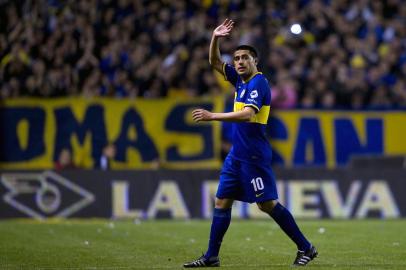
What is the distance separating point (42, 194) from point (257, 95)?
9278 millimetres

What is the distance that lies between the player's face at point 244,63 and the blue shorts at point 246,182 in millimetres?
885

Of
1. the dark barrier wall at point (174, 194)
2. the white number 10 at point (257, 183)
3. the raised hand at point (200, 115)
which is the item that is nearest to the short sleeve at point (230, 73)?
the white number 10 at point (257, 183)

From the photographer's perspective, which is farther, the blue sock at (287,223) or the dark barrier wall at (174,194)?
the dark barrier wall at (174,194)

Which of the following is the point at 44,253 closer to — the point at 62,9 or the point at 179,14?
the point at 62,9

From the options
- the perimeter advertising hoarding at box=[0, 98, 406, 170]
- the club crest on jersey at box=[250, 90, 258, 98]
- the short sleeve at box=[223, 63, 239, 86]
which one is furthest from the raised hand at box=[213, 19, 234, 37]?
the perimeter advertising hoarding at box=[0, 98, 406, 170]

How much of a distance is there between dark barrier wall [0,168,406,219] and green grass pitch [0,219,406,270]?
0.51m

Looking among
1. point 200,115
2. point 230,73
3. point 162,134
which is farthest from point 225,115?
point 162,134

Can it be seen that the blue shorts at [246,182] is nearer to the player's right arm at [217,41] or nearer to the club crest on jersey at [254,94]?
the club crest on jersey at [254,94]

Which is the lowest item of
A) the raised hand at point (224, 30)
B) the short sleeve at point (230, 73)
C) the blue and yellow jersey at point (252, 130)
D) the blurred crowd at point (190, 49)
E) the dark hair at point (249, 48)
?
the blue and yellow jersey at point (252, 130)

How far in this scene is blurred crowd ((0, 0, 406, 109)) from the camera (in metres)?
18.7

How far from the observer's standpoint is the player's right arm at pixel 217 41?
9.88 m

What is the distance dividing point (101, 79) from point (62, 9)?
1759mm

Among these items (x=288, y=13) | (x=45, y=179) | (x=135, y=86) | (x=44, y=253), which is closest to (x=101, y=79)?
(x=135, y=86)

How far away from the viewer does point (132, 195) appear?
1802cm
